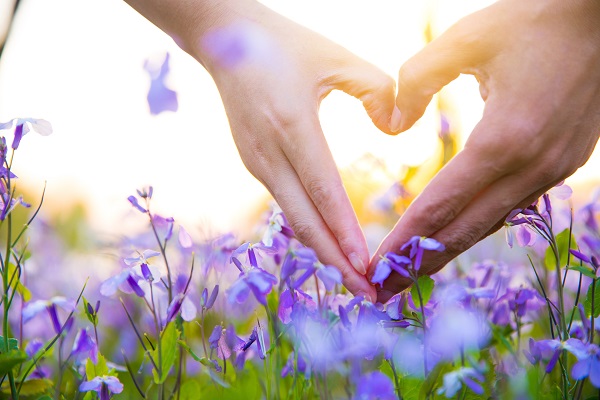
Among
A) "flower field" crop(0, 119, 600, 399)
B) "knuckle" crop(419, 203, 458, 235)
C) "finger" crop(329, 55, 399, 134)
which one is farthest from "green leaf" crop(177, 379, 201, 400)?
"finger" crop(329, 55, 399, 134)

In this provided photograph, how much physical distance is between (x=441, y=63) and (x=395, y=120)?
0.57 feet

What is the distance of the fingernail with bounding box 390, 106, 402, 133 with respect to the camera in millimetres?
1222

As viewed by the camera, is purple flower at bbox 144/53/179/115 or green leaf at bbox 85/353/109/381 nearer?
green leaf at bbox 85/353/109/381

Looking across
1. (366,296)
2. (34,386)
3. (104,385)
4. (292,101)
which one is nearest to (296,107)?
(292,101)

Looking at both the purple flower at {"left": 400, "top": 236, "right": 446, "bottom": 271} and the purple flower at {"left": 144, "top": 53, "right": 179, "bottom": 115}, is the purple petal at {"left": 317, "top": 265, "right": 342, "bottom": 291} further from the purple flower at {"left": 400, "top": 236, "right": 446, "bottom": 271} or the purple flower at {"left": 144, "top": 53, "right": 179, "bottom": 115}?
the purple flower at {"left": 144, "top": 53, "right": 179, "bottom": 115}

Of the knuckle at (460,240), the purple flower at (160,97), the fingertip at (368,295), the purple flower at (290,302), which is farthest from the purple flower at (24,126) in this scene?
the knuckle at (460,240)

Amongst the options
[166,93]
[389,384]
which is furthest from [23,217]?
[389,384]

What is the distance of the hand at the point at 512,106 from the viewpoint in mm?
994

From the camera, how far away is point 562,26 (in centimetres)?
100

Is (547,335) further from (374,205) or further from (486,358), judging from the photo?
(374,205)

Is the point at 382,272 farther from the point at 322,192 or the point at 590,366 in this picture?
the point at 590,366

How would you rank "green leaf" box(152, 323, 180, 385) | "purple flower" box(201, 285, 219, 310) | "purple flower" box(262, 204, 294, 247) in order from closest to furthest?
"green leaf" box(152, 323, 180, 385)
"purple flower" box(201, 285, 219, 310)
"purple flower" box(262, 204, 294, 247)

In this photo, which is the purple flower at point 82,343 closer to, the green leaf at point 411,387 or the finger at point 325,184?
the finger at point 325,184

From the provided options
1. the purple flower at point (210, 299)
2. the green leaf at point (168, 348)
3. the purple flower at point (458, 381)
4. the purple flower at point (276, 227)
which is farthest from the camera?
the purple flower at point (276, 227)
